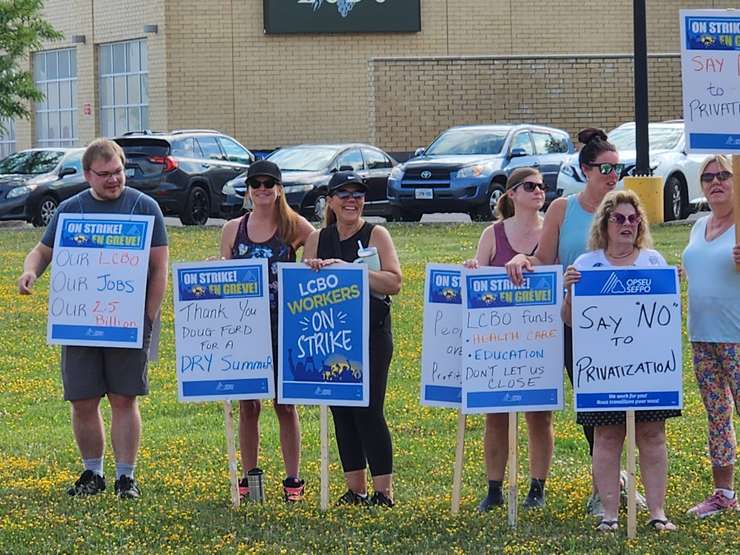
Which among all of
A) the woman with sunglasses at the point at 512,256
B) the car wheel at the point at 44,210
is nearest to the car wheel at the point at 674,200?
the car wheel at the point at 44,210

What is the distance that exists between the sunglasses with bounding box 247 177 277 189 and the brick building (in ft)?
92.0

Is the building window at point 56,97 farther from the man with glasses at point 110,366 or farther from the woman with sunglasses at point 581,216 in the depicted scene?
the woman with sunglasses at point 581,216

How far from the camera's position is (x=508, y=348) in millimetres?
7742

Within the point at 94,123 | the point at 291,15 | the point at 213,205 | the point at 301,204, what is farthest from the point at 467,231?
the point at 94,123

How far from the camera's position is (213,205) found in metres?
26.8

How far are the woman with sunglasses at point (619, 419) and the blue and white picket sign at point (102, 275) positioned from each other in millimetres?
2276

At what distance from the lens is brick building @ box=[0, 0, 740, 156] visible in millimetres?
36188

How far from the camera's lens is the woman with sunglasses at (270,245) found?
816cm

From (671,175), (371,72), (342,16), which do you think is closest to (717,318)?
(671,175)

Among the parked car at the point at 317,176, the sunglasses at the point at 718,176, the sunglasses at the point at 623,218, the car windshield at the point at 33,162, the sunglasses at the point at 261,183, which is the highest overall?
the car windshield at the point at 33,162

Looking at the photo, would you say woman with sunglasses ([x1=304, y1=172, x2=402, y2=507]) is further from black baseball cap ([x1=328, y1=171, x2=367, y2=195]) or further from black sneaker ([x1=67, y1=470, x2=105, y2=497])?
black sneaker ([x1=67, y1=470, x2=105, y2=497])

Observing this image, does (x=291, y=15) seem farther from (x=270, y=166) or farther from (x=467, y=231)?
(x=270, y=166)

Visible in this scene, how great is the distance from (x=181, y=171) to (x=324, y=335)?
732 inches

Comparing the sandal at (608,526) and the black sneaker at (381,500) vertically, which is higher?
the black sneaker at (381,500)
